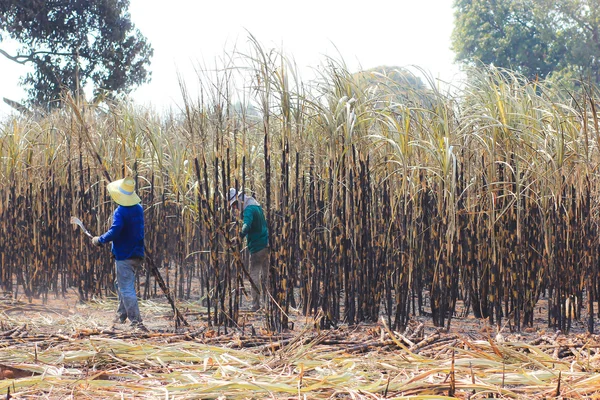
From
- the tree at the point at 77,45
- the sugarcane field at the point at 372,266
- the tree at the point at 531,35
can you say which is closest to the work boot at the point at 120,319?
the sugarcane field at the point at 372,266

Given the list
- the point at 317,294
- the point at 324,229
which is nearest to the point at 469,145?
the point at 324,229

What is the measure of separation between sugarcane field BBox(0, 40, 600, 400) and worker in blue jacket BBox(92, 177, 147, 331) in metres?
0.06

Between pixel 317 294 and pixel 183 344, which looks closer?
pixel 183 344

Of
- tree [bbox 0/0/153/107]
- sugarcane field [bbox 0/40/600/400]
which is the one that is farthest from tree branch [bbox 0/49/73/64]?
sugarcane field [bbox 0/40/600/400]

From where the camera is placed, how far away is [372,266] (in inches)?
163

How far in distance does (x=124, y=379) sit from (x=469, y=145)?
2555mm

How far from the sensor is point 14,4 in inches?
566

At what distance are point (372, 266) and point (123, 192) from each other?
1.60m

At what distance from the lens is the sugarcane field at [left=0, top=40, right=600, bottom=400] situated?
2621 mm

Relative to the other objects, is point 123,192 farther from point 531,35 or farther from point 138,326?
point 531,35

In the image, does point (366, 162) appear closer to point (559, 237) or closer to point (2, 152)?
point (559, 237)

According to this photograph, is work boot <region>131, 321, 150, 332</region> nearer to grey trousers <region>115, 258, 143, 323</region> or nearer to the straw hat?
→ grey trousers <region>115, 258, 143, 323</region>

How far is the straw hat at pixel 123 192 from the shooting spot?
446 cm

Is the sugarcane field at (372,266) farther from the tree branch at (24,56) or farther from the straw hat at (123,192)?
the tree branch at (24,56)
